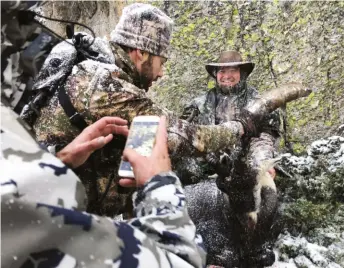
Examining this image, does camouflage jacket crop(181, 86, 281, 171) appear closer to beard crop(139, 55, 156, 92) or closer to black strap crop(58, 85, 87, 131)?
beard crop(139, 55, 156, 92)

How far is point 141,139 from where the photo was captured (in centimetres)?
150

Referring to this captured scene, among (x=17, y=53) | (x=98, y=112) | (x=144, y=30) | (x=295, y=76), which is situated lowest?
(x=295, y=76)

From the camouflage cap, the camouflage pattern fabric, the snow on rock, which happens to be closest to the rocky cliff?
the snow on rock

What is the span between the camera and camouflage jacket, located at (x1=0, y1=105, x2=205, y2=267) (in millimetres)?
809

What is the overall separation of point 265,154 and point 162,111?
224 centimetres

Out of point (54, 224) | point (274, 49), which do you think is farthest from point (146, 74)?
point (274, 49)

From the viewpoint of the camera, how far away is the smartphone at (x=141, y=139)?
4.65ft

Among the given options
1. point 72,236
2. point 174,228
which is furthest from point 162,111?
point 72,236

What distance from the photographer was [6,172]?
833mm

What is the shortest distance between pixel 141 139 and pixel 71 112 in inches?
38.0

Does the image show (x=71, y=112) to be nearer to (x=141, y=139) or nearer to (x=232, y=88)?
(x=141, y=139)

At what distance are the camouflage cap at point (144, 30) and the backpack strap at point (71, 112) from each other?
645 mm

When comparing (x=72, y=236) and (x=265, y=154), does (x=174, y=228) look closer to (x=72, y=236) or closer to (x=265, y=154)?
(x=72, y=236)

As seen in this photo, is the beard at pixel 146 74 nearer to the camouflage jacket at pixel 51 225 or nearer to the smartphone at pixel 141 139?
the smartphone at pixel 141 139
